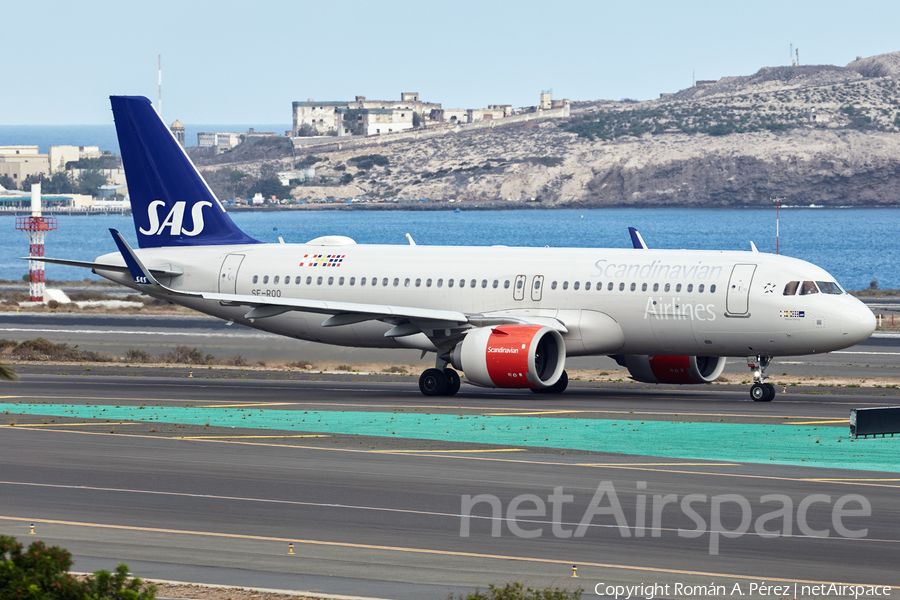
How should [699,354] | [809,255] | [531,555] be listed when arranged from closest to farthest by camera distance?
1. [531,555]
2. [699,354]
3. [809,255]

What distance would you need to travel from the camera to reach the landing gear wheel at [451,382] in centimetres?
3834

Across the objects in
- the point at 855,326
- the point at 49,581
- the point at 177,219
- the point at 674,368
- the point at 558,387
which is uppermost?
the point at 177,219

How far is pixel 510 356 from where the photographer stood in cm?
3481

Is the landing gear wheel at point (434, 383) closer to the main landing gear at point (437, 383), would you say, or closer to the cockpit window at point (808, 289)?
the main landing gear at point (437, 383)

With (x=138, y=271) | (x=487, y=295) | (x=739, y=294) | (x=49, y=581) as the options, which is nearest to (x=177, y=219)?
(x=138, y=271)

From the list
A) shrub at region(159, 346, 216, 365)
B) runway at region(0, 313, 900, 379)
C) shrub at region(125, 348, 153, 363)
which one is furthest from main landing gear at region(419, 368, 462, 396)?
shrub at region(125, 348, 153, 363)

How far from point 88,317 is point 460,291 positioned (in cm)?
3866

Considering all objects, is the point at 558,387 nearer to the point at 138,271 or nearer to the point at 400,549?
the point at 138,271

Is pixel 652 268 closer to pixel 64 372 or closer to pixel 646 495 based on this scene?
pixel 646 495

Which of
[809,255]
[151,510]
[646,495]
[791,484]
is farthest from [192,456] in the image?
[809,255]

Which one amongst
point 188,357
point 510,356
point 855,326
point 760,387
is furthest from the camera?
point 188,357

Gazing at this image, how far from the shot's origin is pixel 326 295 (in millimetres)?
41188

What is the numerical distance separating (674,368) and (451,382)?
23.5ft

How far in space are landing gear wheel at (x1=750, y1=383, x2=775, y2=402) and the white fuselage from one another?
999 millimetres
